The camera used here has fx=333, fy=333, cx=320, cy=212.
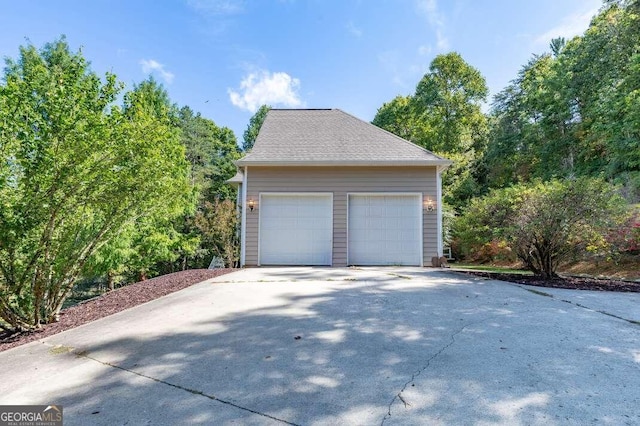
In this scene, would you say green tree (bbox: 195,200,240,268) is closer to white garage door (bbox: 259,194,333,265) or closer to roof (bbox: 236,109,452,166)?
white garage door (bbox: 259,194,333,265)

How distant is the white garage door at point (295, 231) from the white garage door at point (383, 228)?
0.74 meters

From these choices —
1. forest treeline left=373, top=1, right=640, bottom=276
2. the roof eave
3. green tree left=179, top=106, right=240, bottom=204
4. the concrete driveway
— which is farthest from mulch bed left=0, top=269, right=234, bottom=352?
green tree left=179, top=106, right=240, bottom=204

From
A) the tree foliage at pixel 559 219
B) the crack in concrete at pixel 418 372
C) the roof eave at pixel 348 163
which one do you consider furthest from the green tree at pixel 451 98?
the crack in concrete at pixel 418 372

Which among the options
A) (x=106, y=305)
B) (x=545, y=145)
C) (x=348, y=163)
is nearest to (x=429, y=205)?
(x=348, y=163)

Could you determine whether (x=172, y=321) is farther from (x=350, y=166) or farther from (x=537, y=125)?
(x=537, y=125)

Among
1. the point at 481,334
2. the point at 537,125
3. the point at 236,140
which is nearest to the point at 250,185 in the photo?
the point at 481,334

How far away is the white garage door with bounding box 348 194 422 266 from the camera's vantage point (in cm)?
977

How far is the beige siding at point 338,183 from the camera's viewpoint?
975cm

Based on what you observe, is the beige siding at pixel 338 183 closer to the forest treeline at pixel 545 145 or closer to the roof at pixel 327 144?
the roof at pixel 327 144

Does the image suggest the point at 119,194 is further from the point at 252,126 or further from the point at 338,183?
the point at 252,126

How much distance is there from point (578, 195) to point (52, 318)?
897 centimetres

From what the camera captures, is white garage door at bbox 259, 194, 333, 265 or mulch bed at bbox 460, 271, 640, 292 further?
white garage door at bbox 259, 194, 333, 265

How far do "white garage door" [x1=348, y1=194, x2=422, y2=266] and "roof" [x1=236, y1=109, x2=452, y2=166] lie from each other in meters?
1.13

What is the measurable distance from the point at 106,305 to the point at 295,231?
206 inches
